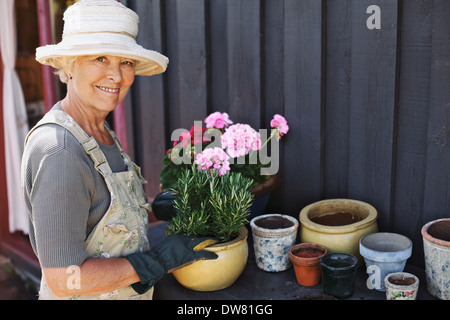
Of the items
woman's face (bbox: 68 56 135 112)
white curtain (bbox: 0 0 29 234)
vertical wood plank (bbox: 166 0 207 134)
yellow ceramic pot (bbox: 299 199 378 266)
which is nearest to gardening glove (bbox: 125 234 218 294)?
yellow ceramic pot (bbox: 299 199 378 266)

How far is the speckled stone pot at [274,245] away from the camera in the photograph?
2172mm

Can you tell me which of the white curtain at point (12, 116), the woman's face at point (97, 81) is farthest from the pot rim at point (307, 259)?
the white curtain at point (12, 116)

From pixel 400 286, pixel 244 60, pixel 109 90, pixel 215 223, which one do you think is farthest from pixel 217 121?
pixel 400 286

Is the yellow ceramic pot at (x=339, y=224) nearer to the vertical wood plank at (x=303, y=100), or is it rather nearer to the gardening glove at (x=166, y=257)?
the vertical wood plank at (x=303, y=100)

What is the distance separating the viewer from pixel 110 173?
1877 mm

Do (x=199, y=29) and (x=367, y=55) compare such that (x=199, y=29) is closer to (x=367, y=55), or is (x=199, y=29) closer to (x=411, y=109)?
(x=367, y=55)

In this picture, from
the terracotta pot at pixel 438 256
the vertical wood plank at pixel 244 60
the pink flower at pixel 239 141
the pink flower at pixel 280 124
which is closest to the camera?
the terracotta pot at pixel 438 256

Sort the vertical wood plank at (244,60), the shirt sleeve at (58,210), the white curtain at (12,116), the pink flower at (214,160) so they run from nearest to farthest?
the shirt sleeve at (58,210)
the pink flower at (214,160)
the vertical wood plank at (244,60)
the white curtain at (12,116)

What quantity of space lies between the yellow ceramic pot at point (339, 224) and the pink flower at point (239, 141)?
0.40 metres

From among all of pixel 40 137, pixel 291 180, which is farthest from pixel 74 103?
pixel 291 180

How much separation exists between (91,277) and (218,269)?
536 millimetres

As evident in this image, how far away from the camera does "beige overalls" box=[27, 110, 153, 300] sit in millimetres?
1827

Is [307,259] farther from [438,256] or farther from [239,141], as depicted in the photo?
[239,141]

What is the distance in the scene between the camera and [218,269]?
6.79ft
